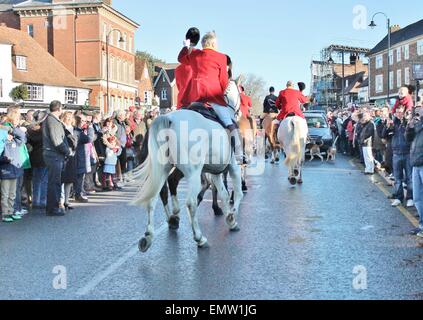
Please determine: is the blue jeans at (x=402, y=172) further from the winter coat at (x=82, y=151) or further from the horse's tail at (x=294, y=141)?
the winter coat at (x=82, y=151)

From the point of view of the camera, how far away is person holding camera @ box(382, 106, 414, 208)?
10.8 metres

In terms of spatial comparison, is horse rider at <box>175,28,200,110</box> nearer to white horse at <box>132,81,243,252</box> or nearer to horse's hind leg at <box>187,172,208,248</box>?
white horse at <box>132,81,243,252</box>

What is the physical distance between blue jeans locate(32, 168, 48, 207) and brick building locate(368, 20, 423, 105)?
163ft

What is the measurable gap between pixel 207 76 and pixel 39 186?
5612 millimetres

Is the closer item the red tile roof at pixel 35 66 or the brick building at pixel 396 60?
the red tile roof at pixel 35 66

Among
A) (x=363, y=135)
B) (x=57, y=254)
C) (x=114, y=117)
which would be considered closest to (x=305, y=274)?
(x=57, y=254)

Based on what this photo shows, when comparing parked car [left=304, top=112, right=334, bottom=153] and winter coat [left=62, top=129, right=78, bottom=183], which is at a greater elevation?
parked car [left=304, top=112, right=334, bottom=153]

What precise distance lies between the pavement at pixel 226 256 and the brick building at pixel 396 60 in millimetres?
49782

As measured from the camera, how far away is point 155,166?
23.8ft

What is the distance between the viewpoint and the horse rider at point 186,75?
8438 millimetres

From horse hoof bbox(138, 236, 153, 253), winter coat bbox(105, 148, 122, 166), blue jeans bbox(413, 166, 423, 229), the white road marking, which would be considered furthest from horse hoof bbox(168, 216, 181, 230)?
winter coat bbox(105, 148, 122, 166)

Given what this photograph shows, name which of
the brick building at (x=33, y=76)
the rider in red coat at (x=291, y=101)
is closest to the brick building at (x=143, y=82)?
the brick building at (x=33, y=76)
